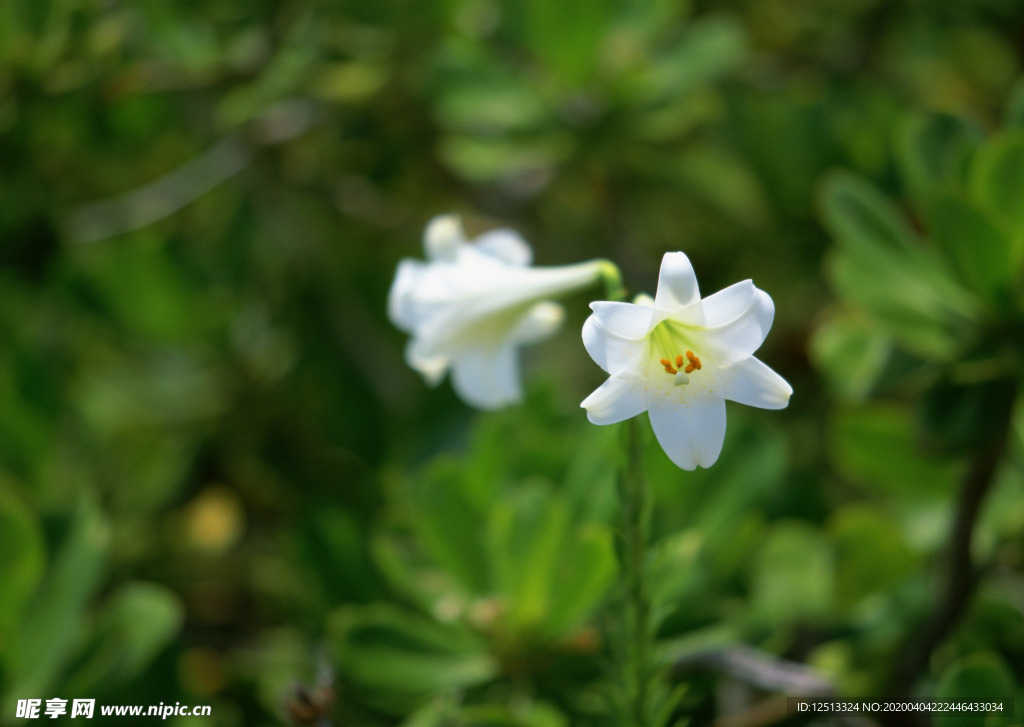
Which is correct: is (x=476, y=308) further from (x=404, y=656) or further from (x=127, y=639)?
(x=127, y=639)

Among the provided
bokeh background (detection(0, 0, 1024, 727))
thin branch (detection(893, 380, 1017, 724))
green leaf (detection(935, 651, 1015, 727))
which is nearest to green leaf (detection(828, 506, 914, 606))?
bokeh background (detection(0, 0, 1024, 727))

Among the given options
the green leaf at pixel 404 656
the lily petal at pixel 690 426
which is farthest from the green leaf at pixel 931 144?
Result: the green leaf at pixel 404 656

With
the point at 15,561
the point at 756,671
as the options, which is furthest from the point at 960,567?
the point at 15,561

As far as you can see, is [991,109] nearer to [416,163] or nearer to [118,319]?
[416,163]

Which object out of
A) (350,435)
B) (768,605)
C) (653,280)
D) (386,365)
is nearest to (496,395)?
(768,605)

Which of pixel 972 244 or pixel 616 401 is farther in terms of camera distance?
pixel 972 244

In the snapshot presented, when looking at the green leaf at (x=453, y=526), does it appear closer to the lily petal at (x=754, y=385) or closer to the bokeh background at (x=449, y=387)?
the bokeh background at (x=449, y=387)

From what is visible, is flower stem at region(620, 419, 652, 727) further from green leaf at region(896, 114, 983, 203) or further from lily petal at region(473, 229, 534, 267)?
green leaf at region(896, 114, 983, 203)
